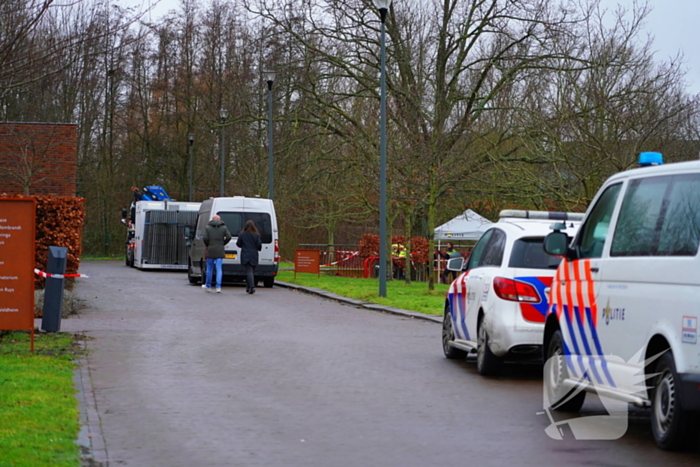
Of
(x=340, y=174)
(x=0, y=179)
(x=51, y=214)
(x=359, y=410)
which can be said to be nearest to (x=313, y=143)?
(x=340, y=174)

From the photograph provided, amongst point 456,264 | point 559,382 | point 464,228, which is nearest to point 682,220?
point 559,382

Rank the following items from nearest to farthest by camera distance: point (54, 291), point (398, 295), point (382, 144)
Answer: point (54, 291) → point (382, 144) → point (398, 295)

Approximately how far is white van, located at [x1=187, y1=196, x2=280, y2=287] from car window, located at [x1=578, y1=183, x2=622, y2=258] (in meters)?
18.8

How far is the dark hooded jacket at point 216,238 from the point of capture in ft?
80.0

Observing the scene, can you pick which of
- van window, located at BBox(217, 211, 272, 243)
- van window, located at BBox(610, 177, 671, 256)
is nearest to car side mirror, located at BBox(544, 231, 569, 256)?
van window, located at BBox(610, 177, 671, 256)

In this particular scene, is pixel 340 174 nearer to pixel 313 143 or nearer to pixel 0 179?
pixel 313 143

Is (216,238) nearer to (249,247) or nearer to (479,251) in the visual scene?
(249,247)

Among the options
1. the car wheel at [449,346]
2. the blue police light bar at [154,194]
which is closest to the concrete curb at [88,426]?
the car wheel at [449,346]

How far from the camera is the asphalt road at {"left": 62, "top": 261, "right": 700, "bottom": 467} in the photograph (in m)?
6.64

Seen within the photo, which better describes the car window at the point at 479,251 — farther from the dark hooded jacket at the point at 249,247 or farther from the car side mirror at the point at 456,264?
the dark hooded jacket at the point at 249,247

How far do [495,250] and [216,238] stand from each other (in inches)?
566

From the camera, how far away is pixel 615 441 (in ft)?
23.6

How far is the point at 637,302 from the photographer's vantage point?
22.5ft

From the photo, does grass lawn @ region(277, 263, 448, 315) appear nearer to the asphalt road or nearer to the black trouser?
the black trouser
